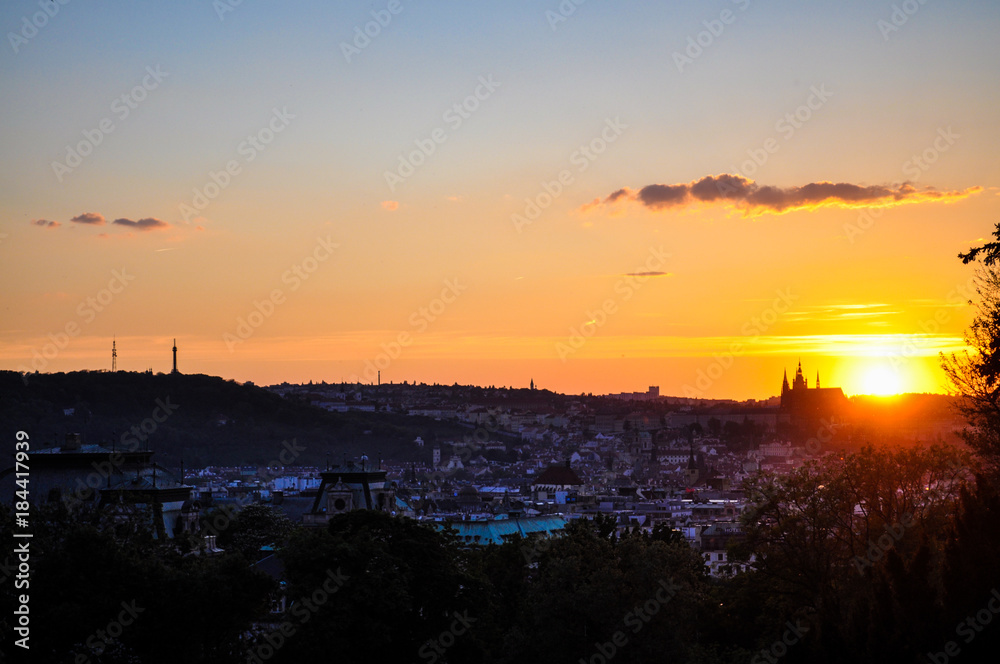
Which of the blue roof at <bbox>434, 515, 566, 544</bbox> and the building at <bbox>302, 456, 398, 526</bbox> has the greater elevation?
the building at <bbox>302, 456, 398, 526</bbox>

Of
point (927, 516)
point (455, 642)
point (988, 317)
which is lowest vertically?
point (455, 642)

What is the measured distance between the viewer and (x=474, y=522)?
8250cm

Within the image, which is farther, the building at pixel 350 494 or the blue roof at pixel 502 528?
the blue roof at pixel 502 528

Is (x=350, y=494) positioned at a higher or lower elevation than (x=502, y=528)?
higher

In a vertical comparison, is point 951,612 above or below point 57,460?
below

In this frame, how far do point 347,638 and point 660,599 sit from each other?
8.10m

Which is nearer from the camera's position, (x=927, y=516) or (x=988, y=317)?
(x=988, y=317)

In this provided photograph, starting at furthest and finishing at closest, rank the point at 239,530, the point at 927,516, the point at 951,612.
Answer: the point at 239,530 → the point at 927,516 → the point at 951,612

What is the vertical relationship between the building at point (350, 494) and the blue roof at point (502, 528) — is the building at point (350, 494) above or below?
above

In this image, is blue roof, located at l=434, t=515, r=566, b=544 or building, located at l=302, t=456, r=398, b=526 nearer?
building, located at l=302, t=456, r=398, b=526

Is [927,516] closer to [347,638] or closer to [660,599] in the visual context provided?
[660,599]

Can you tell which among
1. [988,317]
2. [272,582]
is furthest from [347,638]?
[988,317]

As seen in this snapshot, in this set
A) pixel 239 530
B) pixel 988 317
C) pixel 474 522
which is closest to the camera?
pixel 988 317

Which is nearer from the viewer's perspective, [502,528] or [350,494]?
[350,494]
